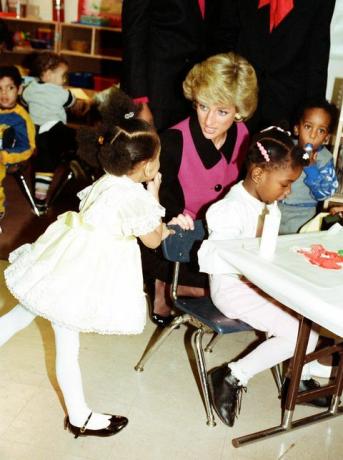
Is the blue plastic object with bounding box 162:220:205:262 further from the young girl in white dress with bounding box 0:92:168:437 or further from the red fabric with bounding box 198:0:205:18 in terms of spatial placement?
the red fabric with bounding box 198:0:205:18

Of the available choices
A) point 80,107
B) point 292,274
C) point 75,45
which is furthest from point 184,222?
point 75,45

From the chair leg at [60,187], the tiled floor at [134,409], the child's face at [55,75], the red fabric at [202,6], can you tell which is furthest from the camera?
the child's face at [55,75]

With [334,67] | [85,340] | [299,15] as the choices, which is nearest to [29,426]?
[85,340]

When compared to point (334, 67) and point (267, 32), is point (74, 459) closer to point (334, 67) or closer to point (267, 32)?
point (267, 32)

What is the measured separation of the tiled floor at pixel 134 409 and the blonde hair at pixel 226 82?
1146 mm

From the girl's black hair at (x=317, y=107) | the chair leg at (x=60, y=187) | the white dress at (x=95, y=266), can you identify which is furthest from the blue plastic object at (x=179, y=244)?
the chair leg at (x=60, y=187)

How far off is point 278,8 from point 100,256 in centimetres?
176

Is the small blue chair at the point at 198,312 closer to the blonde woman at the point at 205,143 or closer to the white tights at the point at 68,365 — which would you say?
the blonde woman at the point at 205,143

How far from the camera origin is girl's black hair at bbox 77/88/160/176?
1.88m

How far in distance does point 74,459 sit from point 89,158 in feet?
3.36

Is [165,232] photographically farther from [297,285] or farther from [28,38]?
[28,38]

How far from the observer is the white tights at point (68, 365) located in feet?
6.30

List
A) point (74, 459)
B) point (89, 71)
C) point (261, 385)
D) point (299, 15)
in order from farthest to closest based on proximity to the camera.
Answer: point (89, 71) < point (299, 15) < point (261, 385) < point (74, 459)

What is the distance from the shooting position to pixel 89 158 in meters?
2.00
